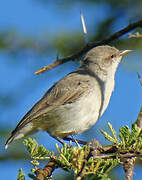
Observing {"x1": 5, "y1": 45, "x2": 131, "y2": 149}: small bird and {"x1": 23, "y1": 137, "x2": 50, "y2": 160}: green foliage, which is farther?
{"x1": 5, "y1": 45, "x2": 131, "y2": 149}: small bird

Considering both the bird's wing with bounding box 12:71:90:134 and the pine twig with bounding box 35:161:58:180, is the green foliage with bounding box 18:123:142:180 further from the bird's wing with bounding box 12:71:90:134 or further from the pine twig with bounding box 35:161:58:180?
the bird's wing with bounding box 12:71:90:134

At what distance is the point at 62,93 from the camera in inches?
214

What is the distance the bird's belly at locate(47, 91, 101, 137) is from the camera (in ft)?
16.5

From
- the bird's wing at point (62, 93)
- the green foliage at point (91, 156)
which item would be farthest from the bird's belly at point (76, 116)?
the green foliage at point (91, 156)

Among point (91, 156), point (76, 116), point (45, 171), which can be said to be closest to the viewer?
point (91, 156)

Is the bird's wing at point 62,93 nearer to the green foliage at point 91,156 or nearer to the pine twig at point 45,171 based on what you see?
the pine twig at point 45,171

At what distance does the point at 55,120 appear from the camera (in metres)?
5.25

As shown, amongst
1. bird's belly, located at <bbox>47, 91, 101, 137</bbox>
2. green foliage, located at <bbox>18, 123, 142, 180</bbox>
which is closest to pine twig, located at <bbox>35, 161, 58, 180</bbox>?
green foliage, located at <bbox>18, 123, 142, 180</bbox>

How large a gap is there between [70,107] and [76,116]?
214 millimetres

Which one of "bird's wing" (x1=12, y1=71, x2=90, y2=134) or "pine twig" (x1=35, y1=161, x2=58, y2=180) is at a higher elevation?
"bird's wing" (x1=12, y1=71, x2=90, y2=134)

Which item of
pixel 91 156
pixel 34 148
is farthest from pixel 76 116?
pixel 91 156

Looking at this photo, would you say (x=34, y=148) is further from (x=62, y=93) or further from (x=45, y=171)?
(x=62, y=93)

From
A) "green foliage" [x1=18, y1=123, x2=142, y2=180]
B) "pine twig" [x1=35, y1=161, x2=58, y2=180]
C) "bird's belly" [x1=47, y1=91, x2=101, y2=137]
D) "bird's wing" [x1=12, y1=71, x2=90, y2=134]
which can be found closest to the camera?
"green foliage" [x1=18, y1=123, x2=142, y2=180]

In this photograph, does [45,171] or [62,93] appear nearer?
[45,171]
